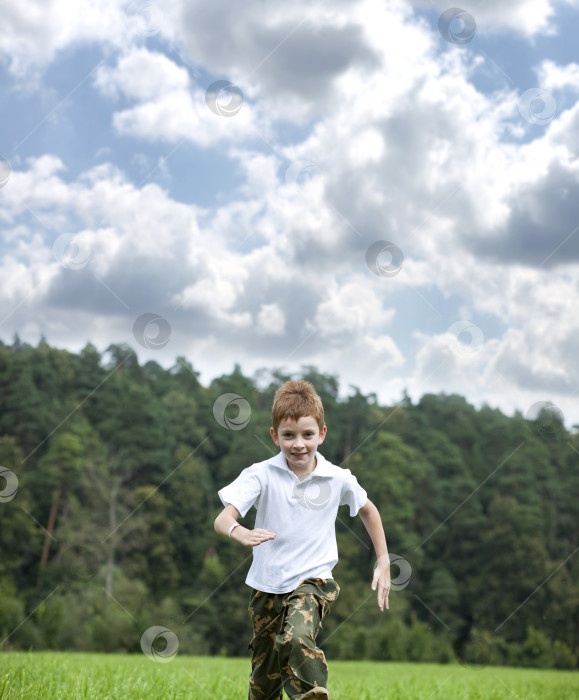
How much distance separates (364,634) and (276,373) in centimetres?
2008

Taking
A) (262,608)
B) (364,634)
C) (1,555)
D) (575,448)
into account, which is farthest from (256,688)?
(575,448)

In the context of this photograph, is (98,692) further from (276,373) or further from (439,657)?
(276,373)

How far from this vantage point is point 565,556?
1826 inches

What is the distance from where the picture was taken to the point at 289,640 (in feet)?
13.0
